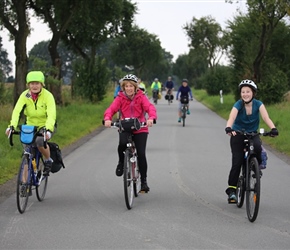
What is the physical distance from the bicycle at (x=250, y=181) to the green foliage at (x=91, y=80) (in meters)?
29.2

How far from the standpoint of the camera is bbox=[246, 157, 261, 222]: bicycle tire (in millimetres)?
7754

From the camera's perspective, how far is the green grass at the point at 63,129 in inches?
503

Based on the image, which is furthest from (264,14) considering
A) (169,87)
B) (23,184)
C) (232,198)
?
(23,184)

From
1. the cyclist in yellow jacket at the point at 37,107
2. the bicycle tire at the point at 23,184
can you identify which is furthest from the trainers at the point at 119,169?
the bicycle tire at the point at 23,184

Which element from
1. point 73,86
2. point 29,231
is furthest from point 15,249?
point 73,86

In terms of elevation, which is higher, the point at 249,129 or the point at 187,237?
the point at 249,129

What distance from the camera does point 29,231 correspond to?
7.34 meters

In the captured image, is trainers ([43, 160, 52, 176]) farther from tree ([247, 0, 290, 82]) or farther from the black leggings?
tree ([247, 0, 290, 82])

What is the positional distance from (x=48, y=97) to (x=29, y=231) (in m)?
2.30

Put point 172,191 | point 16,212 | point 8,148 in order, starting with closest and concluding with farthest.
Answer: point 16,212 < point 172,191 < point 8,148

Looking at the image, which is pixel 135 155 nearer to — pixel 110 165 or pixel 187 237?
pixel 187 237

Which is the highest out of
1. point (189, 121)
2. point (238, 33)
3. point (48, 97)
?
point (238, 33)

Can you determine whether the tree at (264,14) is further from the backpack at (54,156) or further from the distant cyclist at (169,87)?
the backpack at (54,156)

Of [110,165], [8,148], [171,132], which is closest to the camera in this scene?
[110,165]
